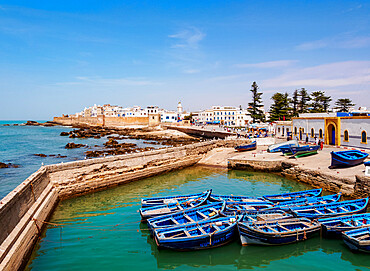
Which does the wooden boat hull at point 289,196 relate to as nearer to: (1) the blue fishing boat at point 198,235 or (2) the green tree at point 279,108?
(1) the blue fishing boat at point 198,235

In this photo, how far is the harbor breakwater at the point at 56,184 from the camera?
35.0 ft

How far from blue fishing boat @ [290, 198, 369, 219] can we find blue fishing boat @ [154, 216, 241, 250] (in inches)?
156

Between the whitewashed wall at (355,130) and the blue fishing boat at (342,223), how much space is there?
1682cm

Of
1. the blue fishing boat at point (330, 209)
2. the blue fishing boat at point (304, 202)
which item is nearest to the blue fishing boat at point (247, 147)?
the blue fishing boat at point (304, 202)

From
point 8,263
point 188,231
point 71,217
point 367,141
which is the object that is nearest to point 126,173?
point 71,217

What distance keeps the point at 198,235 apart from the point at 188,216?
7.97ft

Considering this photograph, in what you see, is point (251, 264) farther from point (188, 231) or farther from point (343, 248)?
point (343, 248)

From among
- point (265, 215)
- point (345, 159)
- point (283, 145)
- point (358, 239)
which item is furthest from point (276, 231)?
point (283, 145)

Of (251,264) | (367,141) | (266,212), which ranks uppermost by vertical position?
(367,141)

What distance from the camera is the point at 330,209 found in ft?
49.0

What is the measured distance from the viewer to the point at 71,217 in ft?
52.3

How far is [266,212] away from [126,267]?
26.3ft

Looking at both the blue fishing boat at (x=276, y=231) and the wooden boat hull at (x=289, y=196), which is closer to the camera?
the blue fishing boat at (x=276, y=231)

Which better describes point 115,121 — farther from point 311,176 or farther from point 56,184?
point 311,176
